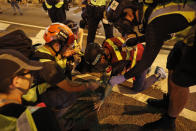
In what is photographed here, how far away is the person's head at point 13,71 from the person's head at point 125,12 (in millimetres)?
1636

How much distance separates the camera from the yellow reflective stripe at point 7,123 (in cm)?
102

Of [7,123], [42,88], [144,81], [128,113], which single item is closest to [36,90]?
[42,88]

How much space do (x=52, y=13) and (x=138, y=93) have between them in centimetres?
369

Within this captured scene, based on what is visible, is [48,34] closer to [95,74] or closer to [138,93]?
[95,74]

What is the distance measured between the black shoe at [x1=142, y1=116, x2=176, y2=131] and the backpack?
1830 mm

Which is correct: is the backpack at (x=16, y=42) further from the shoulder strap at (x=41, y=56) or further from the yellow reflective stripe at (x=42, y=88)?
the yellow reflective stripe at (x=42, y=88)

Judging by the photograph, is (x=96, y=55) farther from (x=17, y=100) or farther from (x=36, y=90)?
(x=17, y=100)

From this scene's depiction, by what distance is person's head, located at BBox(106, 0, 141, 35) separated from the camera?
232cm

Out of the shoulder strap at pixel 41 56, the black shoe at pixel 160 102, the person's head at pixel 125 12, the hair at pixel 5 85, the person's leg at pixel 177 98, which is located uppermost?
the person's head at pixel 125 12

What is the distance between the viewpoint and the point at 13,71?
1164 millimetres

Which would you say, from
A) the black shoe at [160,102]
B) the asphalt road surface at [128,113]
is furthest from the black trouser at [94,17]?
the black shoe at [160,102]

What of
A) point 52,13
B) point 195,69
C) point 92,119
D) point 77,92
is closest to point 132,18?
point 195,69

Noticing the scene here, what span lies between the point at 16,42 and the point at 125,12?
5.23 feet

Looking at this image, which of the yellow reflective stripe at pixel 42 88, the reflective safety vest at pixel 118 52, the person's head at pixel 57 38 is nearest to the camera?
the yellow reflective stripe at pixel 42 88
